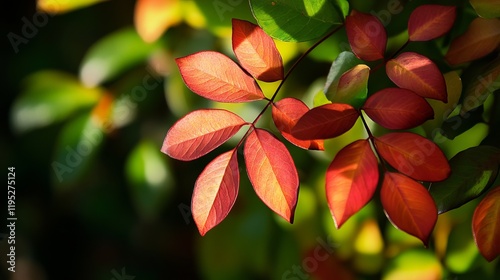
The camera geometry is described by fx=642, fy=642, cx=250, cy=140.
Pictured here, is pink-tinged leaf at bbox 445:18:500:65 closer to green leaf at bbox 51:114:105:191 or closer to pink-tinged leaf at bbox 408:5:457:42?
pink-tinged leaf at bbox 408:5:457:42

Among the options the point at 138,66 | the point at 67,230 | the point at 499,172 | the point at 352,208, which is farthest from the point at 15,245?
the point at 499,172

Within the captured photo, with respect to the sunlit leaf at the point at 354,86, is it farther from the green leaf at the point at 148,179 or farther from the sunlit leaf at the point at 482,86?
the green leaf at the point at 148,179

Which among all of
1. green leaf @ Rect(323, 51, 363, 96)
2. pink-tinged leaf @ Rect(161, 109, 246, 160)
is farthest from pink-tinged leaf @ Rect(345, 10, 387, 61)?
pink-tinged leaf @ Rect(161, 109, 246, 160)

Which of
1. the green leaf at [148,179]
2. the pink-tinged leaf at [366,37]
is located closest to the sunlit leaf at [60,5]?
the green leaf at [148,179]

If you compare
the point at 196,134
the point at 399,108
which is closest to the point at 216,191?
the point at 196,134

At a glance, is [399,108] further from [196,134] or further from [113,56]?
[113,56]

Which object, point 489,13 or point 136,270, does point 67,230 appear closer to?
point 136,270
